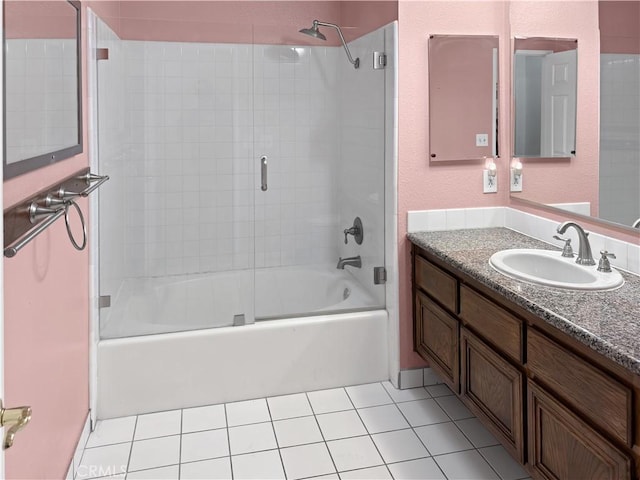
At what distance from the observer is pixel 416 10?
271 centimetres

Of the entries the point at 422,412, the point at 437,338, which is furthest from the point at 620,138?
the point at 422,412

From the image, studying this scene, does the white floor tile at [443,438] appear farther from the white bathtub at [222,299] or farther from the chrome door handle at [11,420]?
the chrome door handle at [11,420]

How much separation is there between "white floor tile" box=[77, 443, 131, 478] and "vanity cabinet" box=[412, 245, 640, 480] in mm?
1406

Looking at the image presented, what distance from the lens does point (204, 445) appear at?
2.38 metres

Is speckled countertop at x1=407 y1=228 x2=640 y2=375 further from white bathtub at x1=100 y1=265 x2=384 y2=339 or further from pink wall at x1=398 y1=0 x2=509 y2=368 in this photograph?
white bathtub at x1=100 y1=265 x2=384 y2=339

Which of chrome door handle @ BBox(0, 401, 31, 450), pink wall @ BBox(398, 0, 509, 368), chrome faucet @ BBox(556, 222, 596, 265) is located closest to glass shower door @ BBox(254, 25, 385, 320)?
pink wall @ BBox(398, 0, 509, 368)

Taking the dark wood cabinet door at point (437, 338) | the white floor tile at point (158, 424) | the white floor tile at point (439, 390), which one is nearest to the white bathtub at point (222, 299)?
the dark wood cabinet door at point (437, 338)

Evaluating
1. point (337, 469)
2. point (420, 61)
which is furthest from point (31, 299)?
point (420, 61)

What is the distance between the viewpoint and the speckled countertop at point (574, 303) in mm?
1422

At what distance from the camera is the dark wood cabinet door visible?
2408 mm

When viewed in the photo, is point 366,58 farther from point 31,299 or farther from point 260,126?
point 31,299

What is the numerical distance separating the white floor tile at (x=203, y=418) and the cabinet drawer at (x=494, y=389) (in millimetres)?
1108

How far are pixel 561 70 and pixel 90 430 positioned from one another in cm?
262

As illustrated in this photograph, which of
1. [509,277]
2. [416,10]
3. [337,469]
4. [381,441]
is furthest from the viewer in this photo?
[416,10]
